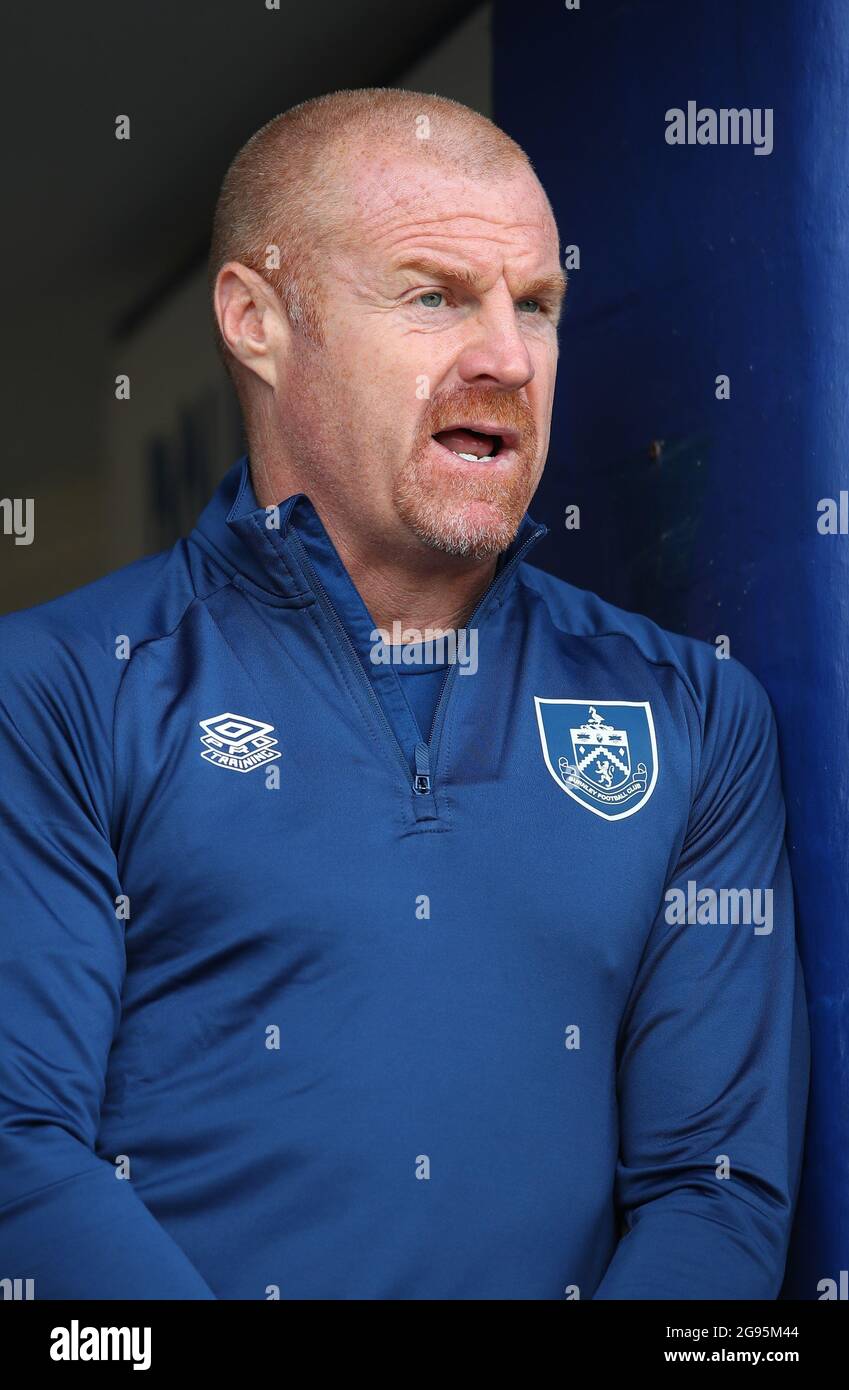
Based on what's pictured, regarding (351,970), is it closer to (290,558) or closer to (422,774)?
(422,774)

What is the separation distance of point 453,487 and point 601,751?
289 millimetres

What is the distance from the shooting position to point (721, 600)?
6.53 ft

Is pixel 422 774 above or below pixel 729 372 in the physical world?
below

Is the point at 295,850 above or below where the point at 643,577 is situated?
below

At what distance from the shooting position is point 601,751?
1.79 meters

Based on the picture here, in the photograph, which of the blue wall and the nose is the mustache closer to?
the nose

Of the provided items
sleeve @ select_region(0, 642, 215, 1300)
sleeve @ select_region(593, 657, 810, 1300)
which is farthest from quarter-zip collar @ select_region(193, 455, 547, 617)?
sleeve @ select_region(593, 657, 810, 1300)

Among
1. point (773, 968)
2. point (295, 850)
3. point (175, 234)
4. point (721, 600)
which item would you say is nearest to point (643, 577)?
point (721, 600)

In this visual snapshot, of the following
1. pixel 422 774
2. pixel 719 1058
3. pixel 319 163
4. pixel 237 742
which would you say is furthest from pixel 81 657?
pixel 719 1058

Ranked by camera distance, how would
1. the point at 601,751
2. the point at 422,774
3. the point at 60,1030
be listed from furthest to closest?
1. the point at 601,751
2. the point at 422,774
3. the point at 60,1030

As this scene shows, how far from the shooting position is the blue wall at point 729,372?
1774 mm

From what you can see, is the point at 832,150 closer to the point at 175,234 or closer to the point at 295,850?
the point at 295,850

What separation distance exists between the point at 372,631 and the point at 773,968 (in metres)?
0.50

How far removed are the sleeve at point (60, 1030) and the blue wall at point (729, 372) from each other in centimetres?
67
